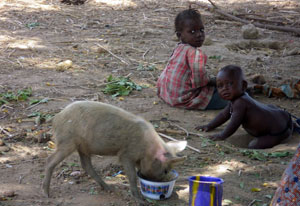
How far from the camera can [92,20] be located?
12.4 m

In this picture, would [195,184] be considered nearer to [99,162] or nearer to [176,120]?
[99,162]

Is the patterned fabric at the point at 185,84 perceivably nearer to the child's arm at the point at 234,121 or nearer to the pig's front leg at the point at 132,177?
the child's arm at the point at 234,121

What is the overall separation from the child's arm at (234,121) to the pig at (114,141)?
146 cm

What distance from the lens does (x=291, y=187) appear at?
2.93 metres

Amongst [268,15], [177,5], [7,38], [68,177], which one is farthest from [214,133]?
[177,5]

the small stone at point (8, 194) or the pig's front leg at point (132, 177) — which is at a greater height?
the pig's front leg at point (132, 177)

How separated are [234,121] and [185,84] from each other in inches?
56.9

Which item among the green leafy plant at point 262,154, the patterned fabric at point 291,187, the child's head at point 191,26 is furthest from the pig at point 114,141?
the child's head at point 191,26

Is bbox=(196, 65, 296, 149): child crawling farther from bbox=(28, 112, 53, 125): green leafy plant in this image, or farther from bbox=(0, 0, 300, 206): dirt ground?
bbox=(28, 112, 53, 125): green leafy plant

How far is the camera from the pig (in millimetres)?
3760

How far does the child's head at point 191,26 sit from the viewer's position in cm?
627

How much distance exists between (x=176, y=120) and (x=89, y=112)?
7.14ft

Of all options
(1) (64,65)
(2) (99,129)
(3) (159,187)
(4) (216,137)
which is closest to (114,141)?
(2) (99,129)

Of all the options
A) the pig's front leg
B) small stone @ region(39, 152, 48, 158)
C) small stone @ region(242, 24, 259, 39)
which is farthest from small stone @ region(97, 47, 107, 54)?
the pig's front leg
